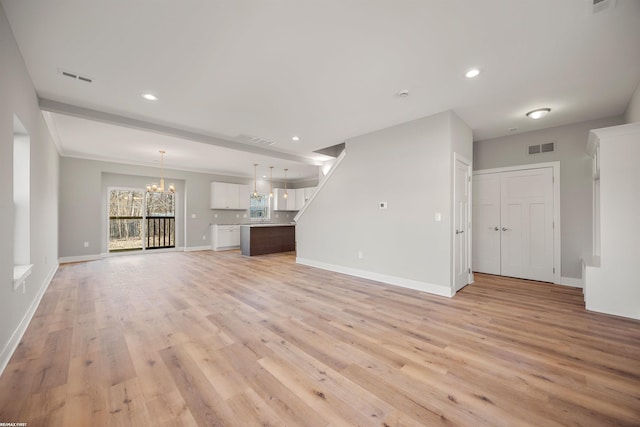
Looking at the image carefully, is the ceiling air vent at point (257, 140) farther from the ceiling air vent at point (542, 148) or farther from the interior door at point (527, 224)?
the ceiling air vent at point (542, 148)

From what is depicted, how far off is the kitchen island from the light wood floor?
372 cm

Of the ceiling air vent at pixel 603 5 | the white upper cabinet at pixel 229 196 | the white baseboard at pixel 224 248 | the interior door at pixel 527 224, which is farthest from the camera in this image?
the white upper cabinet at pixel 229 196

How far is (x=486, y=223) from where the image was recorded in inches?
197

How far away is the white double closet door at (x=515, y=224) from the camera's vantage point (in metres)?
4.43

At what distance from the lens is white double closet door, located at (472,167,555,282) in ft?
14.5

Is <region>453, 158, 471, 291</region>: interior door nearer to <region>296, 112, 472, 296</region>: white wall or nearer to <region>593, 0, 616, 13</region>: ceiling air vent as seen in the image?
<region>296, 112, 472, 296</region>: white wall

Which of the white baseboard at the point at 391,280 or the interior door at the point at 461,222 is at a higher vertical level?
the interior door at the point at 461,222

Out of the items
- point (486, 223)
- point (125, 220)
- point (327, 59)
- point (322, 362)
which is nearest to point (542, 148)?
point (486, 223)

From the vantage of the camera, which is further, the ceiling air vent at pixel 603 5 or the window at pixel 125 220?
the window at pixel 125 220

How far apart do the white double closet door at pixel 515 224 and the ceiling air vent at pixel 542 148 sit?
1.07 feet

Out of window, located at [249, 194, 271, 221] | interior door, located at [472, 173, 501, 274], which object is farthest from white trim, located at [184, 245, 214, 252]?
interior door, located at [472, 173, 501, 274]

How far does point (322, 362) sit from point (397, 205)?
2.95 meters

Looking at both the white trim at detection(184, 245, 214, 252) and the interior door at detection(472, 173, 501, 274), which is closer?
the interior door at detection(472, 173, 501, 274)

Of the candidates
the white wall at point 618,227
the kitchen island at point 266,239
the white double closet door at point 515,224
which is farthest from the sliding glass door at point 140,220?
the white wall at point 618,227
